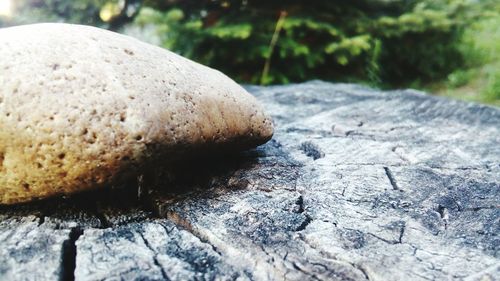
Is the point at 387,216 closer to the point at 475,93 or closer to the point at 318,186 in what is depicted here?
the point at 318,186

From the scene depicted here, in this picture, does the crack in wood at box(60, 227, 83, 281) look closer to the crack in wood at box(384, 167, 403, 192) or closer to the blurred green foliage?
the crack in wood at box(384, 167, 403, 192)

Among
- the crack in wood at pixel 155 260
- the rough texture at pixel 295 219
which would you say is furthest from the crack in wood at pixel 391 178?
the crack in wood at pixel 155 260

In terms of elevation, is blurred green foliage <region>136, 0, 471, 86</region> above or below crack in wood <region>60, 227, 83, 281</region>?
above

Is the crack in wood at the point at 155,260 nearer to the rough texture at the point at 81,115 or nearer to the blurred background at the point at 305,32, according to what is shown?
the rough texture at the point at 81,115

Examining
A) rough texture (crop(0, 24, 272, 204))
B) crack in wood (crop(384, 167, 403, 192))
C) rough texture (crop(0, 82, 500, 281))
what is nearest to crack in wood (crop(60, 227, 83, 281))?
rough texture (crop(0, 82, 500, 281))

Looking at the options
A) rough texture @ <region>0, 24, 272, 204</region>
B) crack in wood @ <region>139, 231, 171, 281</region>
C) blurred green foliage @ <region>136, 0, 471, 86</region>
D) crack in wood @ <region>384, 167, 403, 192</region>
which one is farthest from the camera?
blurred green foliage @ <region>136, 0, 471, 86</region>

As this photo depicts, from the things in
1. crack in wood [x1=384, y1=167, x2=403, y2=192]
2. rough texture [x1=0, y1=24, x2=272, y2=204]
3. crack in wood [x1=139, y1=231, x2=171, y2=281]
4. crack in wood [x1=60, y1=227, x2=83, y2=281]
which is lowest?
crack in wood [x1=60, y1=227, x2=83, y2=281]

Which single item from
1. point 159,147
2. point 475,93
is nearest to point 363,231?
point 159,147
